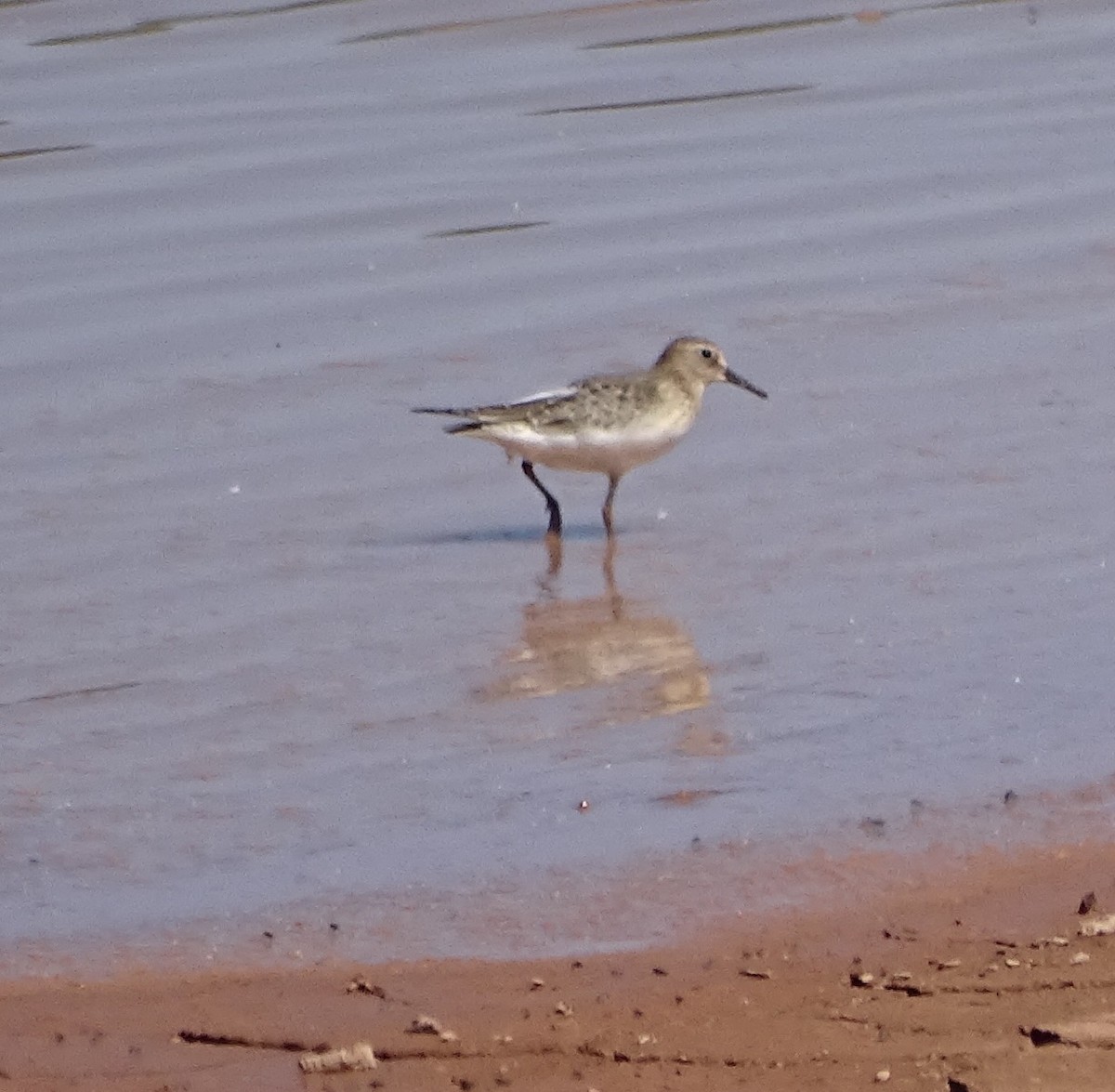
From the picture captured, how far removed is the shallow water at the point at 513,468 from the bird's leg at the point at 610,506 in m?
0.08

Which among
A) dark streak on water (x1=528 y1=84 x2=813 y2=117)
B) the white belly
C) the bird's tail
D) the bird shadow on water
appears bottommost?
the bird shadow on water

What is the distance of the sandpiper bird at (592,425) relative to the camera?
28.9 feet

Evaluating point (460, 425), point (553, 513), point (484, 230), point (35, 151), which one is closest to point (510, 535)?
point (553, 513)

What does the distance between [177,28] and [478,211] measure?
16.9 ft

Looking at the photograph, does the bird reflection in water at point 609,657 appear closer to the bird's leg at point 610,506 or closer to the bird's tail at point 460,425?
the bird's leg at point 610,506

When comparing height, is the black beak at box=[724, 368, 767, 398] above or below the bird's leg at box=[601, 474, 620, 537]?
above

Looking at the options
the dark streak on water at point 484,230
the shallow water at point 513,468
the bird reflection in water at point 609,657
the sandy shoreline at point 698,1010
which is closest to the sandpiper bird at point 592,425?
the shallow water at point 513,468

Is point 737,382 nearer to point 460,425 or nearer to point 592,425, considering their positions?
point 592,425

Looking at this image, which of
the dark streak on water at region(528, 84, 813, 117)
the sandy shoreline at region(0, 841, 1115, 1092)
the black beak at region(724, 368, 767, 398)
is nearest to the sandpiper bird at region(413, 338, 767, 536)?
the black beak at region(724, 368, 767, 398)

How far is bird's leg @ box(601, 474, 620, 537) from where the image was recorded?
8.83 meters

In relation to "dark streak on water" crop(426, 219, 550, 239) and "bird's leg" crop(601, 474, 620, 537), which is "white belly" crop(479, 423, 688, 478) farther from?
"dark streak on water" crop(426, 219, 550, 239)

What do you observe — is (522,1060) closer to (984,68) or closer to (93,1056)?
(93,1056)

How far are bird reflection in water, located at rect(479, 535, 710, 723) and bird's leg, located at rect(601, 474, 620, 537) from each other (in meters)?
0.61

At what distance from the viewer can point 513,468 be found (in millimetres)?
9680
